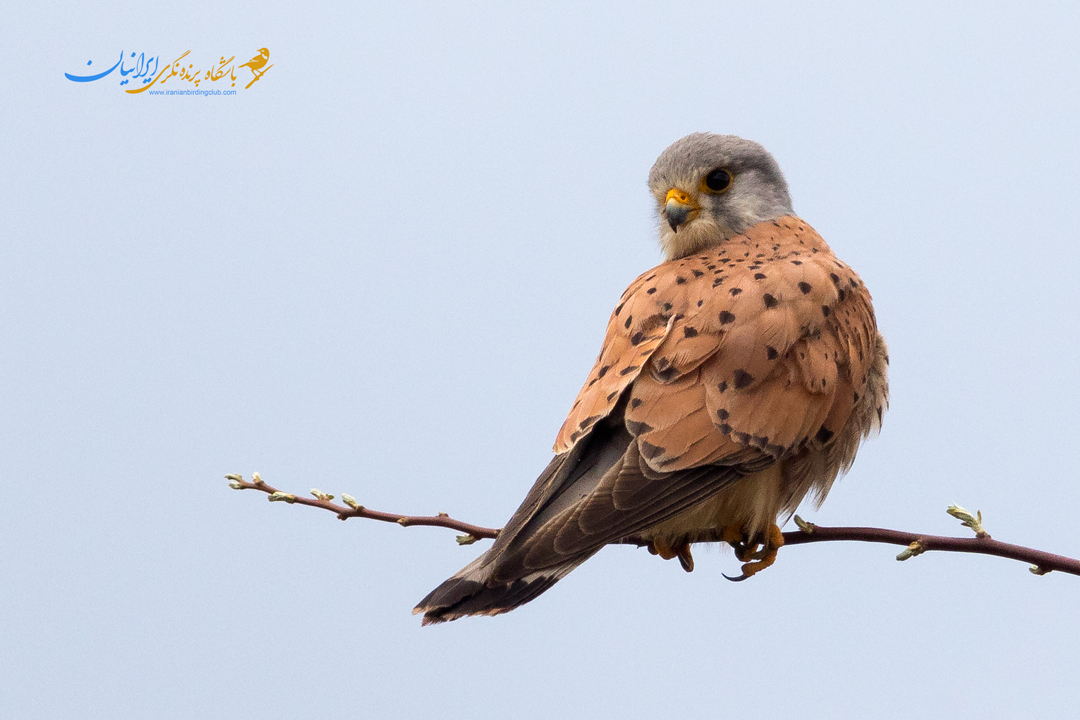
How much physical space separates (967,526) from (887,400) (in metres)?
0.74

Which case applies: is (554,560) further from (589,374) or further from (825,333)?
(825,333)

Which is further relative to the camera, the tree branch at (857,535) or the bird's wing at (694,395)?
the bird's wing at (694,395)

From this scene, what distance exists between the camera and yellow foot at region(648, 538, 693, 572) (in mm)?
2473

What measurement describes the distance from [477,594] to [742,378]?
2.23 feet

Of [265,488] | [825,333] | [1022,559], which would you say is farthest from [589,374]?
[1022,559]

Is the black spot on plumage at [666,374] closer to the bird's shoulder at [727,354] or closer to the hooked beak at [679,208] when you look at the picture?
the bird's shoulder at [727,354]

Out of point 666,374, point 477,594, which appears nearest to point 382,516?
point 477,594

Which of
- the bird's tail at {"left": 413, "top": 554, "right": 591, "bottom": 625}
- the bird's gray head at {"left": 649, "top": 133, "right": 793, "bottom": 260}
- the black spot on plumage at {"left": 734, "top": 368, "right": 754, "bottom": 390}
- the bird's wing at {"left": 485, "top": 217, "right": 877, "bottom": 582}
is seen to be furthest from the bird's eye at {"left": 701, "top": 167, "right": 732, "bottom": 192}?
the bird's tail at {"left": 413, "top": 554, "right": 591, "bottom": 625}

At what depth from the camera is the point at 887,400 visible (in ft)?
8.70

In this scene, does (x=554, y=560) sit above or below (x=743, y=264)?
below

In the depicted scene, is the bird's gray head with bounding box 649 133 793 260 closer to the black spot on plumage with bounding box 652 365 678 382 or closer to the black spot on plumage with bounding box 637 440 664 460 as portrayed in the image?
the black spot on plumage with bounding box 652 365 678 382

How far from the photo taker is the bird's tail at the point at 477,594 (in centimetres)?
194

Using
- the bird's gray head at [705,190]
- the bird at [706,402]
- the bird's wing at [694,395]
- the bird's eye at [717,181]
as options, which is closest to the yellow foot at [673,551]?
the bird at [706,402]

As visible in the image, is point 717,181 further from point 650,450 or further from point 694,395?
point 650,450
